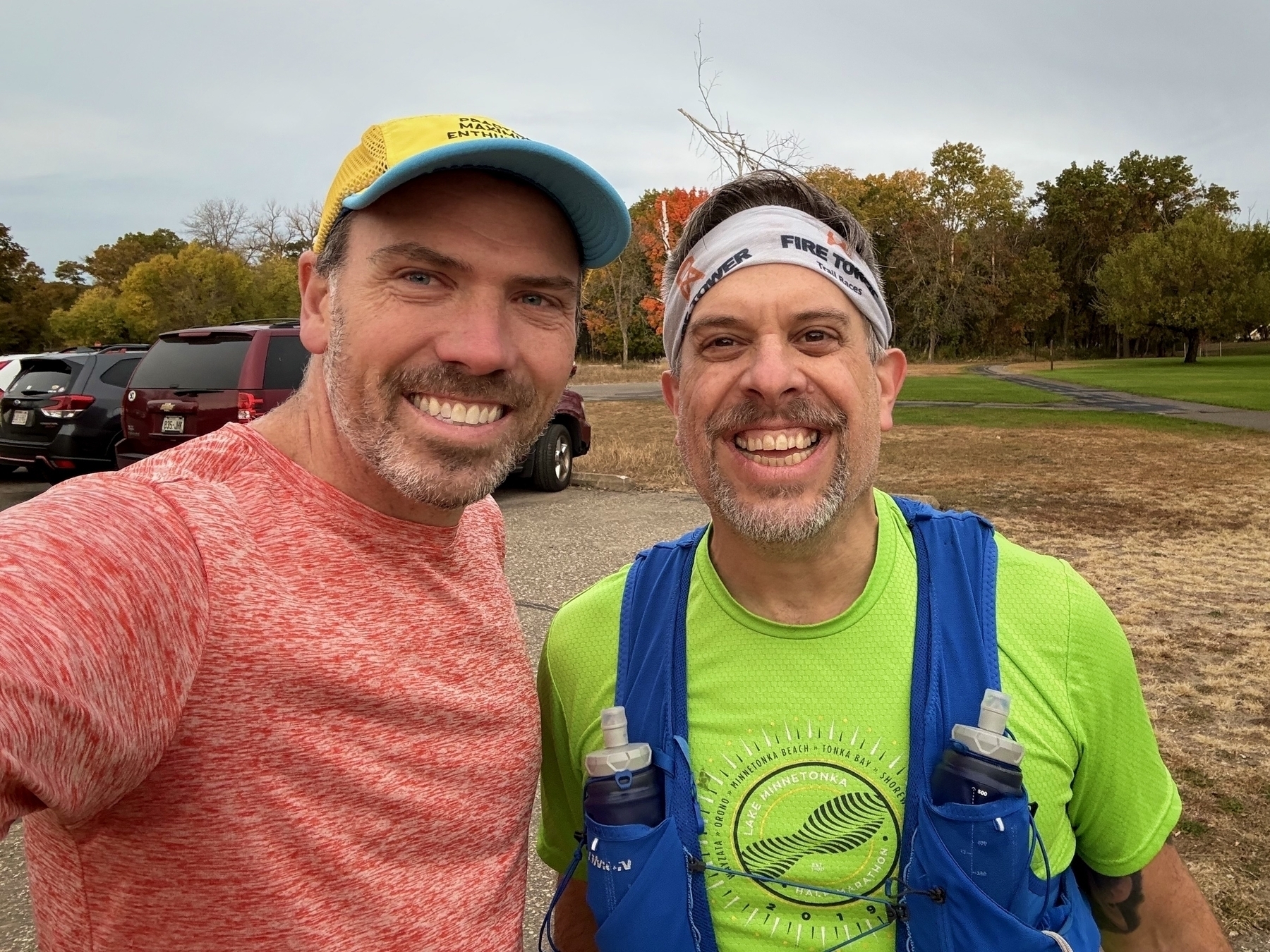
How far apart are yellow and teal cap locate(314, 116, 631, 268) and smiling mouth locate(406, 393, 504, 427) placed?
1.28ft

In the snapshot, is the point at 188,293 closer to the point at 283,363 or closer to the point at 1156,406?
the point at 283,363

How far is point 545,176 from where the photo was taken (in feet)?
5.72

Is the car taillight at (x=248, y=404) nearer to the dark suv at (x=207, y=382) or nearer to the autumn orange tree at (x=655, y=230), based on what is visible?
the dark suv at (x=207, y=382)

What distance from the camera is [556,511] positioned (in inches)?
408

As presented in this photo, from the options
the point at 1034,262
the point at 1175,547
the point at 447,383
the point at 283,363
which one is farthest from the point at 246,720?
the point at 1034,262

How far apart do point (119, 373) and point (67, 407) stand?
0.83 metres

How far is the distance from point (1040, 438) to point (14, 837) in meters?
17.9

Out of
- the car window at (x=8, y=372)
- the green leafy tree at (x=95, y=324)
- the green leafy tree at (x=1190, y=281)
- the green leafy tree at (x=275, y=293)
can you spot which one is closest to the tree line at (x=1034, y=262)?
the green leafy tree at (x=1190, y=281)

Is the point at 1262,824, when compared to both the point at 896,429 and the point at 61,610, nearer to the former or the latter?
the point at 61,610

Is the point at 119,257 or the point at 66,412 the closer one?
the point at 66,412

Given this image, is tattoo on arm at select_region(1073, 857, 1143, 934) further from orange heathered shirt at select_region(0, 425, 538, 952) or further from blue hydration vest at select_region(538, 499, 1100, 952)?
orange heathered shirt at select_region(0, 425, 538, 952)

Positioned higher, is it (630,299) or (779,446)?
(630,299)

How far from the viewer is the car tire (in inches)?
453

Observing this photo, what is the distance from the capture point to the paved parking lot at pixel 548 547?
3371 mm
